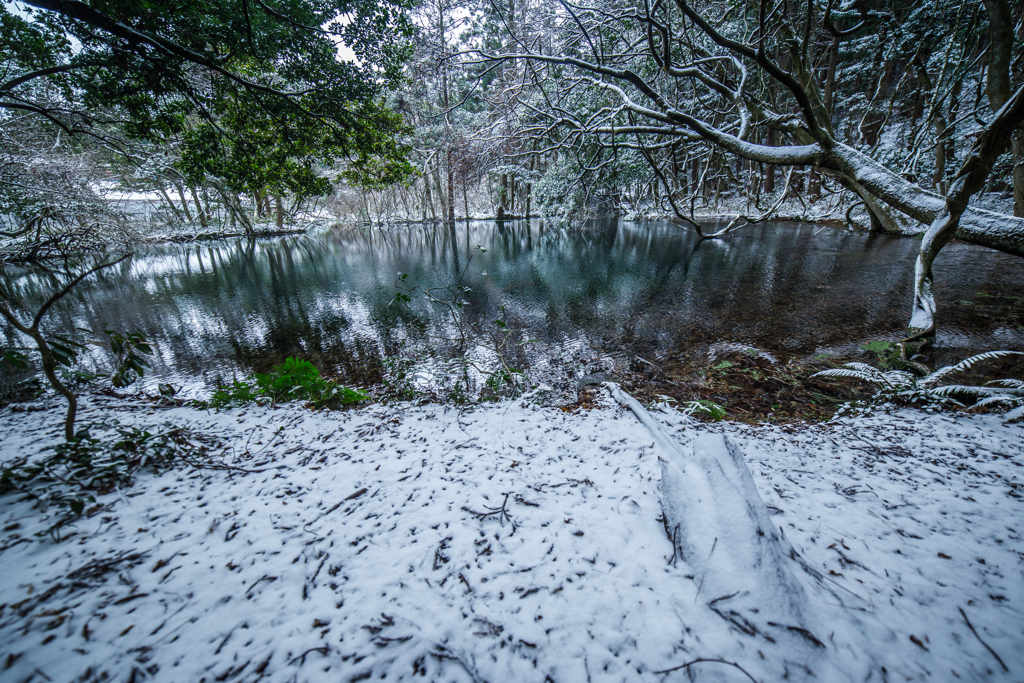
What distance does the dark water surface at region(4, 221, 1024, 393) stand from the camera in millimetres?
5590

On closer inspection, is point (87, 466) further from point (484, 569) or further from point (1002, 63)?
point (1002, 63)

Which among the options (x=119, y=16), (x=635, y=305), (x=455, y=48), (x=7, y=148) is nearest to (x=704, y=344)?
(x=635, y=305)

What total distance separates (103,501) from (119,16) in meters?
5.46

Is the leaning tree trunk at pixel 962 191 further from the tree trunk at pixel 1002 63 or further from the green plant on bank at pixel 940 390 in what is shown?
the tree trunk at pixel 1002 63

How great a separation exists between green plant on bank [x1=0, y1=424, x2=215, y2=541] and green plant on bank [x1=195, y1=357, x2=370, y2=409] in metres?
1.40

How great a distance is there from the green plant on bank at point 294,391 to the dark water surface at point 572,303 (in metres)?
1.05

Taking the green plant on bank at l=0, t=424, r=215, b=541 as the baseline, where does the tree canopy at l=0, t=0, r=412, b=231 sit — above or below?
above

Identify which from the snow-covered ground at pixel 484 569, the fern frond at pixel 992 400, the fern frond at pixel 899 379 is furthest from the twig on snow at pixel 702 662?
the fern frond at pixel 899 379

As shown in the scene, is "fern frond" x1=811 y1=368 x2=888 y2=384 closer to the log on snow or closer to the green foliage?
the green foliage

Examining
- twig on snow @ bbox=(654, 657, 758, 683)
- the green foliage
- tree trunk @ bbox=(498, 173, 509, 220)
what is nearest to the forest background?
the green foliage

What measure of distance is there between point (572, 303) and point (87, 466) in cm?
749

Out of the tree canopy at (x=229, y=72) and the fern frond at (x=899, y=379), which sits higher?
the tree canopy at (x=229, y=72)

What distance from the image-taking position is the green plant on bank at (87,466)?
1635 mm

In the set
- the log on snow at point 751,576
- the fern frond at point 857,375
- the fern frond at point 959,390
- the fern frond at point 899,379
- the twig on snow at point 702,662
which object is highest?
the log on snow at point 751,576
